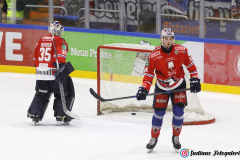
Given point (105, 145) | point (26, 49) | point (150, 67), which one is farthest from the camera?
point (26, 49)

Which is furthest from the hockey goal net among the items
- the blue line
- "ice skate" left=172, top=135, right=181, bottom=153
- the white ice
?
"ice skate" left=172, top=135, right=181, bottom=153

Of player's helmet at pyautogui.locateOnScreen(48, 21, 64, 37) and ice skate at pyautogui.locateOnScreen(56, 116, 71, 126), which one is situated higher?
player's helmet at pyautogui.locateOnScreen(48, 21, 64, 37)

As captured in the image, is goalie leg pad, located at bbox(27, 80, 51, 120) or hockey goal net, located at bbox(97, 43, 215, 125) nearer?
goalie leg pad, located at bbox(27, 80, 51, 120)

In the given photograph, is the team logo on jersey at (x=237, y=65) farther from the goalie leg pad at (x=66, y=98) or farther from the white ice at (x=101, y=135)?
the goalie leg pad at (x=66, y=98)

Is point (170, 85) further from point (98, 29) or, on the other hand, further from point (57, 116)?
point (98, 29)

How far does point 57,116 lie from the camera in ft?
27.2

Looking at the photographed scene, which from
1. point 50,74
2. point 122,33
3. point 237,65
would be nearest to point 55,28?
point 50,74

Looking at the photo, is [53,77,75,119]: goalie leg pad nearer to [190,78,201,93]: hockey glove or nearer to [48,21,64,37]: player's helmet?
[48,21,64,37]: player's helmet

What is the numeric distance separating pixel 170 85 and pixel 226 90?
13.2 feet

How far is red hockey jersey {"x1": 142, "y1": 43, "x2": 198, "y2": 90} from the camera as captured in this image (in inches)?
264

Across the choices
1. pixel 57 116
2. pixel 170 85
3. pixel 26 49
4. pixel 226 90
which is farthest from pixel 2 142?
pixel 26 49

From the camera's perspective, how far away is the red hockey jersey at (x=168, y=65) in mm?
6703

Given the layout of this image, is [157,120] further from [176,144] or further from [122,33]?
[122,33]

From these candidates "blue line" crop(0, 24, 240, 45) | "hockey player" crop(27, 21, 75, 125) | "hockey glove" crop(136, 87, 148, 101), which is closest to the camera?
"hockey glove" crop(136, 87, 148, 101)
